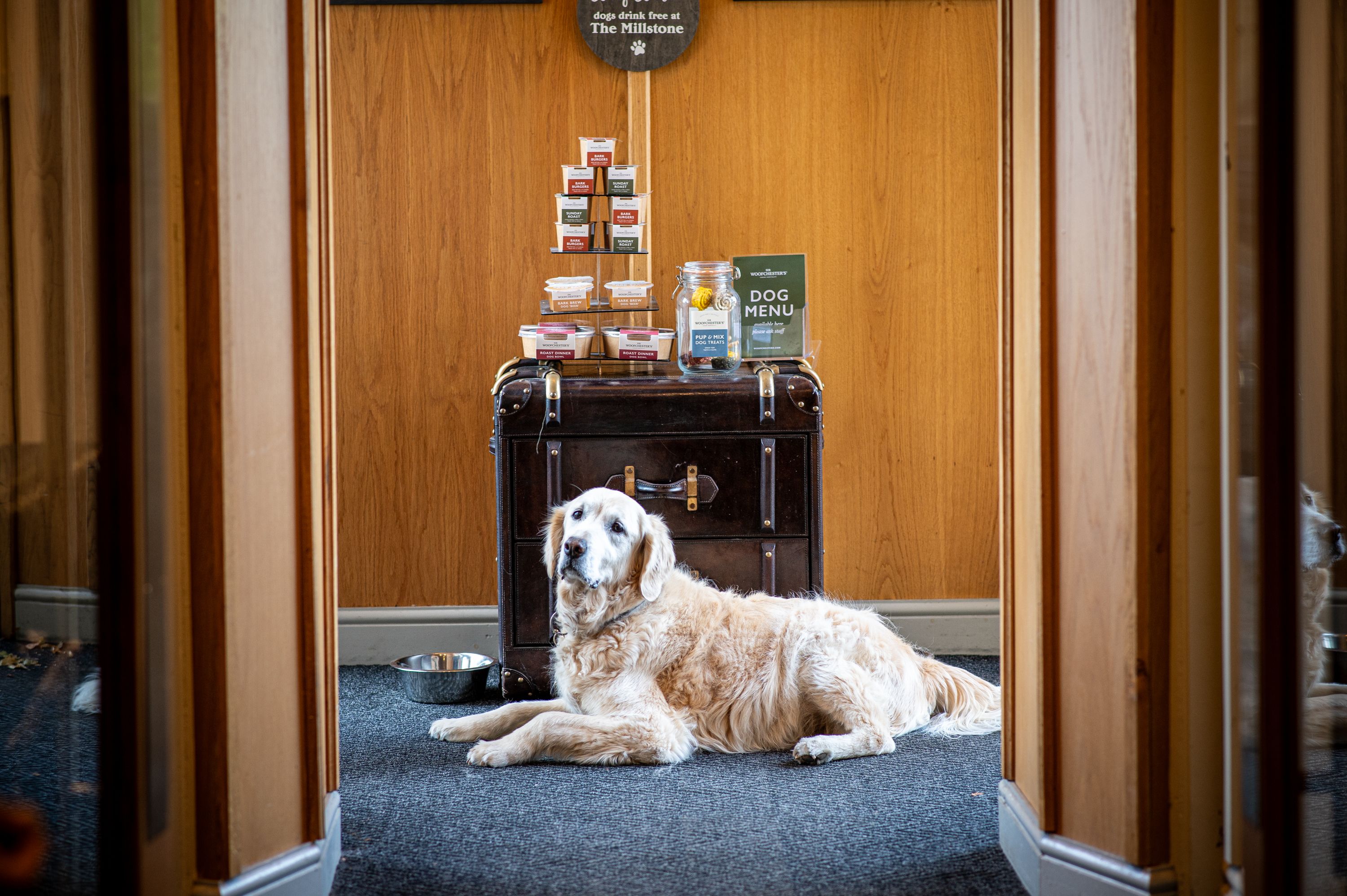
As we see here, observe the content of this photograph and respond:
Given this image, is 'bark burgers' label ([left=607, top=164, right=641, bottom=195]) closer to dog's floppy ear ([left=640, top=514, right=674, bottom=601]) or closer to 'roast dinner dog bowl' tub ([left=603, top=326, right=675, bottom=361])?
'roast dinner dog bowl' tub ([left=603, top=326, right=675, bottom=361])

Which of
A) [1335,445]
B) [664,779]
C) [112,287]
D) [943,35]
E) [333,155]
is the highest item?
[943,35]

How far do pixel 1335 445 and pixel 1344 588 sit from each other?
272 millimetres

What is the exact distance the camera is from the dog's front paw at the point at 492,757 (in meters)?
2.68

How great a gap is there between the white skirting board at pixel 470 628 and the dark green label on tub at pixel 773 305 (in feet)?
3.21

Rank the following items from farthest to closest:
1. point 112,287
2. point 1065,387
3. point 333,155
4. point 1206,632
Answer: point 333,155, point 1065,387, point 1206,632, point 112,287

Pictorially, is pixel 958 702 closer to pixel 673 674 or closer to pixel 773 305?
pixel 673 674

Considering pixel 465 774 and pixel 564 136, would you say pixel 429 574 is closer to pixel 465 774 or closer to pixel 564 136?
pixel 465 774

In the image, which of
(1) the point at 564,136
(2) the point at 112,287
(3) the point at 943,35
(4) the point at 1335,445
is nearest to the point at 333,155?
(1) the point at 564,136

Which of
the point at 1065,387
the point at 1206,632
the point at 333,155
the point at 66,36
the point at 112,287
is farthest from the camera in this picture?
the point at 333,155

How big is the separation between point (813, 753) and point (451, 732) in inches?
37.5

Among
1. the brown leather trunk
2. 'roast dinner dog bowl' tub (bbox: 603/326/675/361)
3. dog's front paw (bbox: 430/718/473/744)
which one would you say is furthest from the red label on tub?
dog's front paw (bbox: 430/718/473/744)

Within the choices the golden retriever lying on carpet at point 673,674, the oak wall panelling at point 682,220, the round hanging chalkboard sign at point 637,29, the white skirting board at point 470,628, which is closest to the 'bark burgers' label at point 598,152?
the oak wall panelling at point 682,220

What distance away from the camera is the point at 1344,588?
192 centimetres

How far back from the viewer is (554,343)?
132 inches
